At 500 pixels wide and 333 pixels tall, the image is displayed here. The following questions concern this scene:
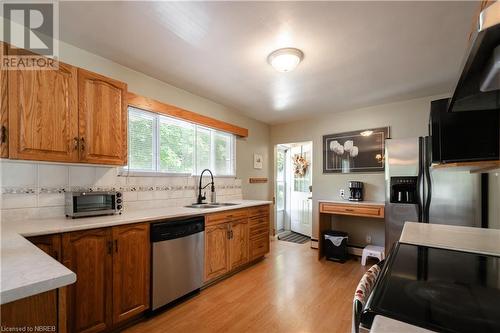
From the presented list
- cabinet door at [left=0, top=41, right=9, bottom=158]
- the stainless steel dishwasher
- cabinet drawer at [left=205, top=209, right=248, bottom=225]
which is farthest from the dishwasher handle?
cabinet door at [left=0, top=41, right=9, bottom=158]

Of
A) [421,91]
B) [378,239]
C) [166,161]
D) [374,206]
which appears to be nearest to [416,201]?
[374,206]

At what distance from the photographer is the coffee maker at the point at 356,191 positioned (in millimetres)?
3647

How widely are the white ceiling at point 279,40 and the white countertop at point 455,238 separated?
1.51m

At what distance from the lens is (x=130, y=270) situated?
1856 millimetres

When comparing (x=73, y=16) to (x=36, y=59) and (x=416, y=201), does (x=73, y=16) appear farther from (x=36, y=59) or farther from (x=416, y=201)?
(x=416, y=201)

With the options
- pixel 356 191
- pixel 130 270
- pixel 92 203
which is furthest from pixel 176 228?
pixel 356 191

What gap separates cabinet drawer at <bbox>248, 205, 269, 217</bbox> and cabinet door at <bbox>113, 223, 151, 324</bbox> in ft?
5.01

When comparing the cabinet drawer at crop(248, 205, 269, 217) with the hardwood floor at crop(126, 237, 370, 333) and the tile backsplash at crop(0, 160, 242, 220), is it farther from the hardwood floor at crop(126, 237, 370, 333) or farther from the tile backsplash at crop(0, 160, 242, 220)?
the tile backsplash at crop(0, 160, 242, 220)

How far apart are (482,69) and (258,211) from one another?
2893 mm

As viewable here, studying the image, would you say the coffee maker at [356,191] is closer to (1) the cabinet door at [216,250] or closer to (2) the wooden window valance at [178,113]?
(2) the wooden window valance at [178,113]

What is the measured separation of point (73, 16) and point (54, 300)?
6.26 ft

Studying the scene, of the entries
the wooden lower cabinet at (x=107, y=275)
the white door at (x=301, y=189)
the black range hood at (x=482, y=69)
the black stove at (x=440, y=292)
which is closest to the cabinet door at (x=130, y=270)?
the wooden lower cabinet at (x=107, y=275)

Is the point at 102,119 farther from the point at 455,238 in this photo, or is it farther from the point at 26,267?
the point at 455,238

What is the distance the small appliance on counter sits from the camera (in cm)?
183
